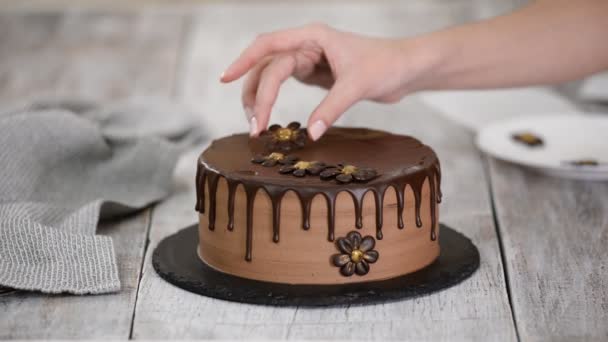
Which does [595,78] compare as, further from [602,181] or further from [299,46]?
[299,46]

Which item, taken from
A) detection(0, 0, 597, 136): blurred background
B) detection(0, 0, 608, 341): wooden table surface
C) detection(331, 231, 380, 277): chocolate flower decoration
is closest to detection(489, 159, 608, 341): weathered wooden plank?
detection(0, 0, 608, 341): wooden table surface

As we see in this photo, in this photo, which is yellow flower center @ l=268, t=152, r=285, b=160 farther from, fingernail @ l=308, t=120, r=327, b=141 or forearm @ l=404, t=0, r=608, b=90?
forearm @ l=404, t=0, r=608, b=90

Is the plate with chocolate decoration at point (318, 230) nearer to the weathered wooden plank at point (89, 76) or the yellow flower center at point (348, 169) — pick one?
the yellow flower center at point (348, 169)

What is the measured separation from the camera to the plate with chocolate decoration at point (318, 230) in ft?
4.31

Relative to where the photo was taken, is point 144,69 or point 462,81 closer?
point 462,81

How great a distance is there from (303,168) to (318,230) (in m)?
0.09

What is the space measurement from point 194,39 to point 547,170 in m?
1.62

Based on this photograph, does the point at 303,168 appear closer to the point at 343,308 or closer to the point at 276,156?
the point at 276,156

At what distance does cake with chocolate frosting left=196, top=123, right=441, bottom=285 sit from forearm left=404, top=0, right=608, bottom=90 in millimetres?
360

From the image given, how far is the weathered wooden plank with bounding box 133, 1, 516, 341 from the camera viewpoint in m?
1.25

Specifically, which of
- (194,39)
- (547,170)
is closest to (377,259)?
(547,170)

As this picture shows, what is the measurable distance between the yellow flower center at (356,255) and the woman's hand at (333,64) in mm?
249

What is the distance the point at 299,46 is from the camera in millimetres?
1616

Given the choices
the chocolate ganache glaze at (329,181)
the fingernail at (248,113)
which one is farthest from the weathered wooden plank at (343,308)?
the fingernail at (248,113)
